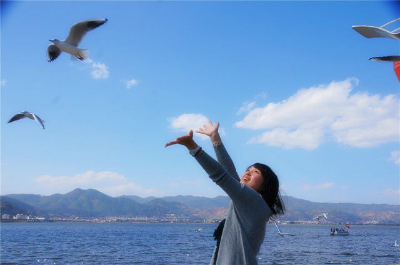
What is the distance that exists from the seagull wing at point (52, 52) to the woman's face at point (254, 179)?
6.70 m

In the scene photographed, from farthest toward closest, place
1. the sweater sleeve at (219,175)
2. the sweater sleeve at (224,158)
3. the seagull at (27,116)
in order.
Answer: the seagull at (27,116), the sweater sleeve at (224,158), the sweater sleeve at (219,175)

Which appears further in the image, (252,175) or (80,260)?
(80,260)

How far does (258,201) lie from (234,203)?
127mm

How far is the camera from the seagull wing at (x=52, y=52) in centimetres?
767

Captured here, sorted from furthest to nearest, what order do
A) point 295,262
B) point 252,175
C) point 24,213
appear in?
1. point 24,213
2. point 295,262
3. point 252,175

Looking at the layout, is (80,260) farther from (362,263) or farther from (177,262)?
(362,263)

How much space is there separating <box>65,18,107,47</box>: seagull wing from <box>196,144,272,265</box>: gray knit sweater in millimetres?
5544

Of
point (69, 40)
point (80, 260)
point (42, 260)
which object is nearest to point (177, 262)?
point (80, 260)

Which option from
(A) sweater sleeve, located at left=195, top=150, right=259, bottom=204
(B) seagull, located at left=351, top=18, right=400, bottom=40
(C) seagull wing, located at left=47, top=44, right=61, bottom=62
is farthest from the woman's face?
(C) seagull wing, located at left=47, top=44, right=61, bottom=62

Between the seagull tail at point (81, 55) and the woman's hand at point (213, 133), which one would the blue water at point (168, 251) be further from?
the woman's hand at point (213, 133)

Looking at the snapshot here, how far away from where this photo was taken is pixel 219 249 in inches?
73.5

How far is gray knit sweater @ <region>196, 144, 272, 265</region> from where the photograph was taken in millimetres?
Answer: 1780

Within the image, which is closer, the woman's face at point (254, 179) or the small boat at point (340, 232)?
the woman's face at point (254, 179)

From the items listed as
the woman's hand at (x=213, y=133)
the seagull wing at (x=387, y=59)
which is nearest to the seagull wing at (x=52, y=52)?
the woman's hand at (x=213, y=133)
